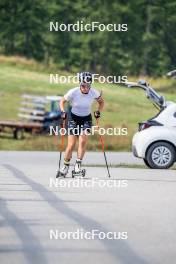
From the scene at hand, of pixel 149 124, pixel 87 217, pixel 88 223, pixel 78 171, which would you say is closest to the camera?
pixel 88 223

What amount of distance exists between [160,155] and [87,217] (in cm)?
998

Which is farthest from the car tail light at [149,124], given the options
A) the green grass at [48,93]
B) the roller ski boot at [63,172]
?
the green grass at [48,93]

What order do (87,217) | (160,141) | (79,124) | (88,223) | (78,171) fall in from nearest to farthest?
1. (88,223)
2. (87,217)
3. (79,124)
4. (78,171)
5. (160,141)

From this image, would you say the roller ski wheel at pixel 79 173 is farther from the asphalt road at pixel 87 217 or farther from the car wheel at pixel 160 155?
the car wheel at pixel 160 155

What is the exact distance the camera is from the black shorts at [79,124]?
17797 mm

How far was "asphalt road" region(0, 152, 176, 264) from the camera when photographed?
30.8 feet

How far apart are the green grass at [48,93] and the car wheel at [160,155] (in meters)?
11.4

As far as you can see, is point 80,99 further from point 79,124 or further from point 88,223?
point 88,223

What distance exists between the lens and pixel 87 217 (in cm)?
1235

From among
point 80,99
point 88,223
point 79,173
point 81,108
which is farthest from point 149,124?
point 88,223

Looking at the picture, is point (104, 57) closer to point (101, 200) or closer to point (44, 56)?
point (44, 56)

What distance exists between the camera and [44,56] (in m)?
113

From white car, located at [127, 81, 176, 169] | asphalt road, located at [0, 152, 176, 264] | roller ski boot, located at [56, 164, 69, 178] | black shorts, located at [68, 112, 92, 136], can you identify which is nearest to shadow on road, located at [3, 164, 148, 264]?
asphalt road, located at [0, 152, 176, 264]

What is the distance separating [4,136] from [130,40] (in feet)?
201
